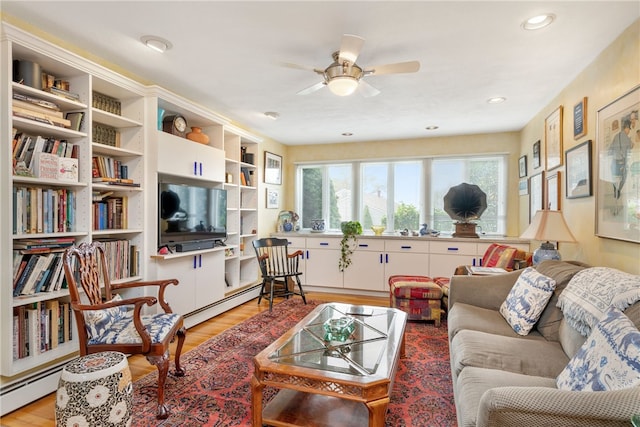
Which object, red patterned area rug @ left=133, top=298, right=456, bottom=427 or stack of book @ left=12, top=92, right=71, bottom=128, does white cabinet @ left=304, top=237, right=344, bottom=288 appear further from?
stack of book @ left=12, top=92, right=71, bottom=128

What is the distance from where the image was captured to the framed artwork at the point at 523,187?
4.21 meters

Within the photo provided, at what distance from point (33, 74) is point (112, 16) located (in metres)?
0.71

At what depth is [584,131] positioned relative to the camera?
2596mm

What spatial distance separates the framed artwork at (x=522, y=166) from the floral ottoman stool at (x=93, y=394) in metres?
4.66

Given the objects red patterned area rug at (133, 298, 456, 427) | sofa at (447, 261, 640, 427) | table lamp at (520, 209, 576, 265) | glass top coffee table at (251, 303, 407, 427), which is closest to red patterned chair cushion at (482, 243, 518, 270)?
table lamp at (520, 209, 576, 265)

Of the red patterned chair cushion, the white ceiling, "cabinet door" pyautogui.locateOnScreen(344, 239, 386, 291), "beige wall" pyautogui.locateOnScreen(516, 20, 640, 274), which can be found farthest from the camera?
"cabinet door" pyautogui.locateOnScreen(344, 239, 386, 291)

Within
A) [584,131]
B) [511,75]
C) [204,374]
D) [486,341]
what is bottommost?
[204,374]

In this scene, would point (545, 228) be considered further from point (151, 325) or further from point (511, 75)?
point (151, 325)

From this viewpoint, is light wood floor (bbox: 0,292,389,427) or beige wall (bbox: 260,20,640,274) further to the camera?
beige wall (bbox: 260,20,640,274)

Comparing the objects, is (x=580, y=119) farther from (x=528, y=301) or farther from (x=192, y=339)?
(x=192, y=339)

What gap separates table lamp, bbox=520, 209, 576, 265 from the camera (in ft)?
8.75

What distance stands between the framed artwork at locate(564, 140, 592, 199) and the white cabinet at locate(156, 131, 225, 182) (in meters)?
3.41

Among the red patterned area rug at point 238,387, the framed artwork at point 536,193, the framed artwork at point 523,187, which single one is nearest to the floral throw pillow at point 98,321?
the red patterned area rug at point 238,387

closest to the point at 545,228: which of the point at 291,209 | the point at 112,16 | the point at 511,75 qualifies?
the point at 511,75
